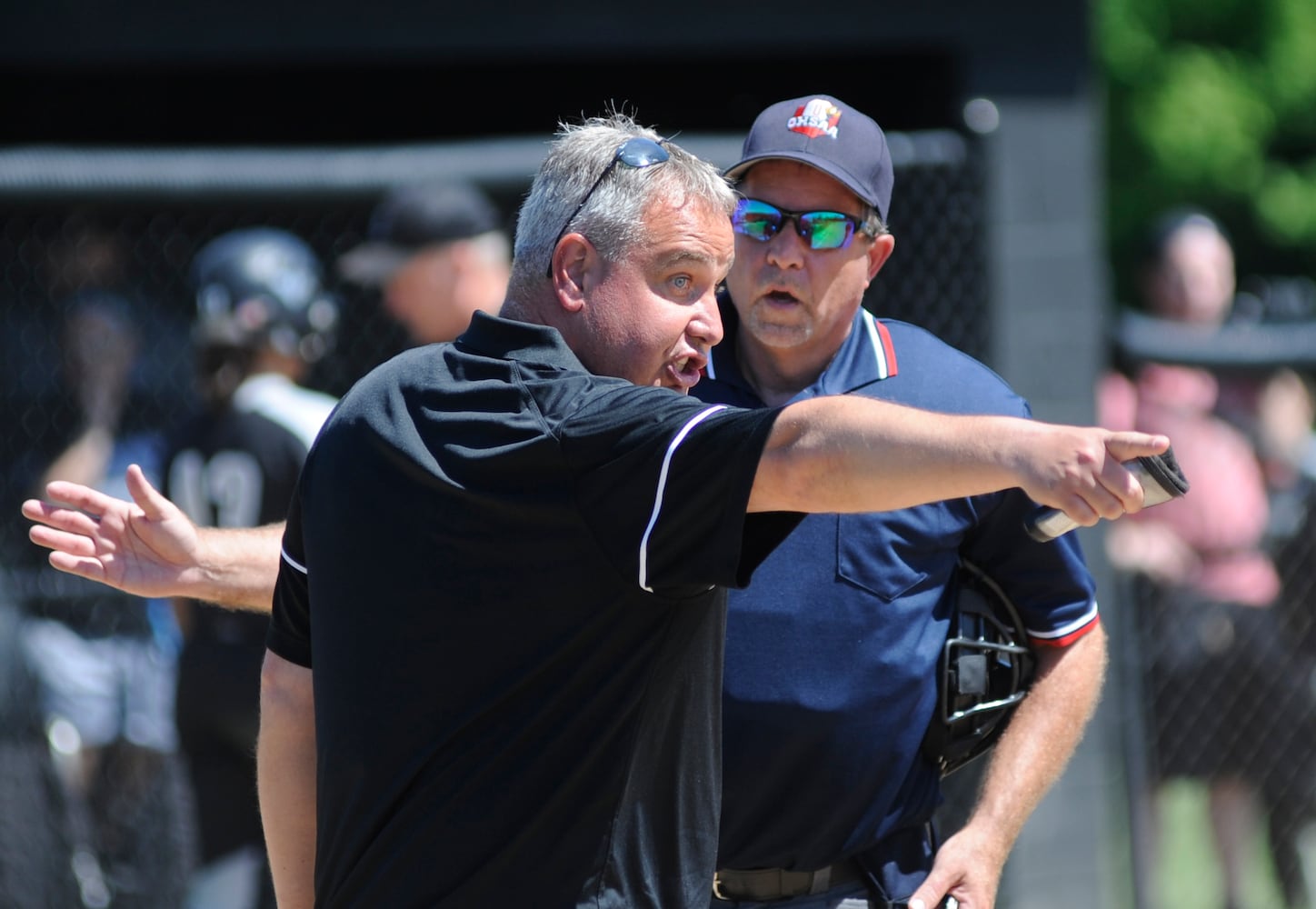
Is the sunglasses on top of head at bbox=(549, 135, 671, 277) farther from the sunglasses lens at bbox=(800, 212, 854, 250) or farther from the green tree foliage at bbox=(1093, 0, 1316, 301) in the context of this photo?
the green tree foliage at bbox=(1093, 0, 1316, 301)

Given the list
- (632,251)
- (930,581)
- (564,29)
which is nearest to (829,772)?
(930,581)

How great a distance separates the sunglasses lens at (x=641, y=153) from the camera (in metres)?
2.06

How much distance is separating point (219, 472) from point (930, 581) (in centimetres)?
227

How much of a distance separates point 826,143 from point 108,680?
144 inches

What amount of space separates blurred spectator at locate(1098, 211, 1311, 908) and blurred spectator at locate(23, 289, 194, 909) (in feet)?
10.8

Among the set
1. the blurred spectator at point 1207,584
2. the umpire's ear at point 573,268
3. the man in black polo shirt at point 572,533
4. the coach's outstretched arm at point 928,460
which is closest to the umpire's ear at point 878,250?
the man in black polo shirt at point 572,533

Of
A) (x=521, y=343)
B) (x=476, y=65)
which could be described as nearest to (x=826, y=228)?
(x=521, y=343)

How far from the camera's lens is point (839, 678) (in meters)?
2.66

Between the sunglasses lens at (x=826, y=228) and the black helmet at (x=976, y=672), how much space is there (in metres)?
0.61

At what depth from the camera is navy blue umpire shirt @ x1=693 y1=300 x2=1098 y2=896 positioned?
8.64 ft

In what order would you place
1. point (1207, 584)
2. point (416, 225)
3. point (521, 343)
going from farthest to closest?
point (1207, 584) → point (416, 225) → point (521, 343)

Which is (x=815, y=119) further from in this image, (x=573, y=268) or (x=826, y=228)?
(x=573, y=268)

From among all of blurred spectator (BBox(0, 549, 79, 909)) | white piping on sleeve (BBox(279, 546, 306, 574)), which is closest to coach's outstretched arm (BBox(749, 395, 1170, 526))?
white piping on sleeve (BBox(279, 546, 306, 574))

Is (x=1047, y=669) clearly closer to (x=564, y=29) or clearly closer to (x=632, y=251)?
(x=632, y=251)
